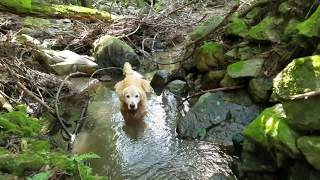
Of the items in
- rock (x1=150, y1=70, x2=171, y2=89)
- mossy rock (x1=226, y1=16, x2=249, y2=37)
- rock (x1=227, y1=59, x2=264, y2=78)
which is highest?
mossy rock (x1=226, y1=16, x2=249, y2=37)

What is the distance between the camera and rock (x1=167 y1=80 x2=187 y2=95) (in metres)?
9.61

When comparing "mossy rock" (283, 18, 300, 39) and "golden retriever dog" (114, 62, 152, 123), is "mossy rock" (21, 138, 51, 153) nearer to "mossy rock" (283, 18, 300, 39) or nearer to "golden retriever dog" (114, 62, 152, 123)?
"golden retriever dog" (114, 62, 152, 123)

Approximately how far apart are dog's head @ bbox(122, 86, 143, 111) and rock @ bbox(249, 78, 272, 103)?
2329mm

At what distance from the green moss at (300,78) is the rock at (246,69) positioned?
2.47 metres

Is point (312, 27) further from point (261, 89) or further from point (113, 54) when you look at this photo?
point (113, 54)

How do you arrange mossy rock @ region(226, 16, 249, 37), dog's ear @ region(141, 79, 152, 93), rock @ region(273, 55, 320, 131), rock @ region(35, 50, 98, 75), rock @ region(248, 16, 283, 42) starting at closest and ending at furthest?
1. rock @ region(273, 55, 320, 131)
2. rock @ region(248, 16, 283, 42)
3. mossy rock @ region(226, 16, 249, 37)
4. dog's ear @ region(141, 79, 152, 93)
5. rock @ region(35, 50, 98, 75)

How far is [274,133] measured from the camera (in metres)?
4.89

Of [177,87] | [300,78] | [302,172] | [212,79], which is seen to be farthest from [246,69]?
[302,172]

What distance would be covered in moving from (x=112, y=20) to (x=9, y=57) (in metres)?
6.29

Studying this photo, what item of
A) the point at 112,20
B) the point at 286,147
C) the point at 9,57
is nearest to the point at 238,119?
the point at 286,147

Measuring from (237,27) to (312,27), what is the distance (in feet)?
9.26

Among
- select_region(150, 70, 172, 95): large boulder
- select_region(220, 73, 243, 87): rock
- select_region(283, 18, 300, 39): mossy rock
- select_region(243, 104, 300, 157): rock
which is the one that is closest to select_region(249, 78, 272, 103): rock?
select_region(220, 73, 243, 87): rock

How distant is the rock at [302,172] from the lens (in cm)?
447

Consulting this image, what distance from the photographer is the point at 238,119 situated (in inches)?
282
